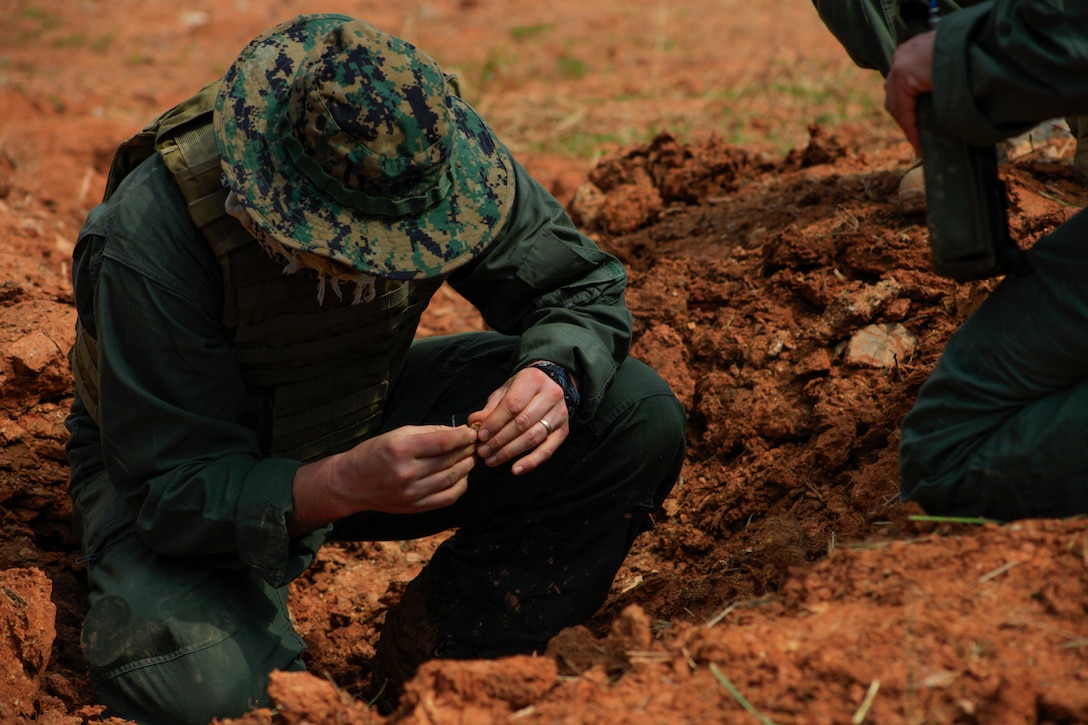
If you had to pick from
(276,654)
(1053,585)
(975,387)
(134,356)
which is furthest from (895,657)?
(134,356)

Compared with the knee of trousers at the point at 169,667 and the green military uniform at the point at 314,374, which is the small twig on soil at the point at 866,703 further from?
the knee of trousers at the point at 169,667

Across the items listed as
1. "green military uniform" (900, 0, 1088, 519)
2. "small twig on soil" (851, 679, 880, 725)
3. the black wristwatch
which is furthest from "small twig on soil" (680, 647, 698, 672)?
the black wristwatch

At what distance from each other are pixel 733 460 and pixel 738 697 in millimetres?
1590

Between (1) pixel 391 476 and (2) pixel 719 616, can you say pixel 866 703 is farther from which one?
(1) pixel 391 476

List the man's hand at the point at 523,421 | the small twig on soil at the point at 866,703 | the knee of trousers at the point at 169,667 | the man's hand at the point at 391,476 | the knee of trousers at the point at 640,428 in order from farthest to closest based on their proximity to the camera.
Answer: the knee of trousers at the point at 640,428
the knee of trousers at the point at 169,667
the man's hand at the point at 523,421
the man's hand at the point at 391,476
the small twig on soil at the point at 866,703

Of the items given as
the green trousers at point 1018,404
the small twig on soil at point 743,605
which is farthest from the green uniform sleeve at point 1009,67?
the small twig on soil at point 743,605

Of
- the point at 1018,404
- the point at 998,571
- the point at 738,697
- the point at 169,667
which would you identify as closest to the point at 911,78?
the point at 1018,404

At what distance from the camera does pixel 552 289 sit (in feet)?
8.90

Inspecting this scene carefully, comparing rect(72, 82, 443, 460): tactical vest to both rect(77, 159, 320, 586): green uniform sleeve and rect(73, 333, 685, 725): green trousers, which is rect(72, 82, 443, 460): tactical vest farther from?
rect(73, 333, 685, 725): green trousers

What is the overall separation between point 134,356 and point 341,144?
0.69 meters

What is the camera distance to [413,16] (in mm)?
9727

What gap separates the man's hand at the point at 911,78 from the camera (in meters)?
1.91

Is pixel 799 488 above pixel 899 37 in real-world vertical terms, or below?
below

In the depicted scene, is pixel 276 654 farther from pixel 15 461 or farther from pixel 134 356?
pixel 15 461
